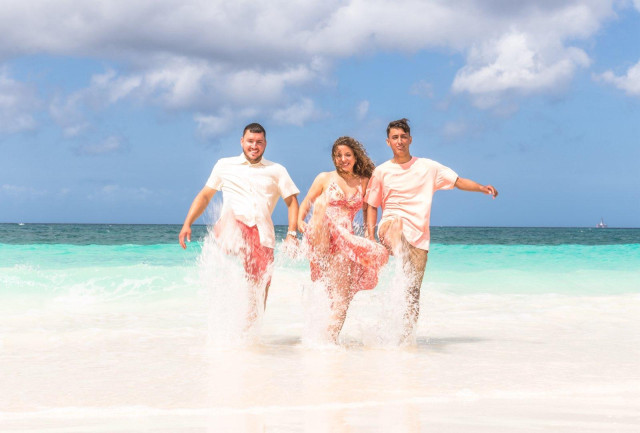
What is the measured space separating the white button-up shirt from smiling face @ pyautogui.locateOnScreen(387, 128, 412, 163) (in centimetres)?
86

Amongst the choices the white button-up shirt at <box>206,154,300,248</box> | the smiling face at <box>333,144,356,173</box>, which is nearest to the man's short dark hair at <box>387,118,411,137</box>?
the smiling face at <box>333,144,356,173</box>

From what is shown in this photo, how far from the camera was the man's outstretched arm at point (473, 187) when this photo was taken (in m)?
5.21

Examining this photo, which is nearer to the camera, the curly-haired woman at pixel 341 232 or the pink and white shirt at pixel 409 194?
the curly-haired woman at pixel 341 232

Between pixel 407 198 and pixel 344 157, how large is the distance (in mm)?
656

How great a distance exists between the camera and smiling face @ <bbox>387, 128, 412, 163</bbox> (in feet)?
16.9

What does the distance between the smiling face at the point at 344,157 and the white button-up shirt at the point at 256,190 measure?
1.73 ft

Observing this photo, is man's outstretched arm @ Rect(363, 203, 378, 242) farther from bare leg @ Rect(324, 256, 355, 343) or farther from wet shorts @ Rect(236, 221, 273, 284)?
wet shorts @ Rect(236, 221, 273, 284)

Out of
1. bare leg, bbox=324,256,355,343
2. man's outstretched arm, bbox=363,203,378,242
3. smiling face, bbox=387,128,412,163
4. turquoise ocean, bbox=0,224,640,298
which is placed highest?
smiling face, bbox=387,128,412,163

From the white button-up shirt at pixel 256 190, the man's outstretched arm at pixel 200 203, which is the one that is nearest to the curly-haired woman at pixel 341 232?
the white button-up shirt at pixel 256 190

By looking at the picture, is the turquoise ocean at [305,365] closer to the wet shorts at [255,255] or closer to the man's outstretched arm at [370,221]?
the wet shorts at [255,255]

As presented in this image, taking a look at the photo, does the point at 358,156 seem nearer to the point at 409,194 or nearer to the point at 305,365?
the point at 409,194

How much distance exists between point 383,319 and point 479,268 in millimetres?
10578

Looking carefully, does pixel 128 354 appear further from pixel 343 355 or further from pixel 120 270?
pixel 120 270

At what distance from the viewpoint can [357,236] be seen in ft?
16.5
